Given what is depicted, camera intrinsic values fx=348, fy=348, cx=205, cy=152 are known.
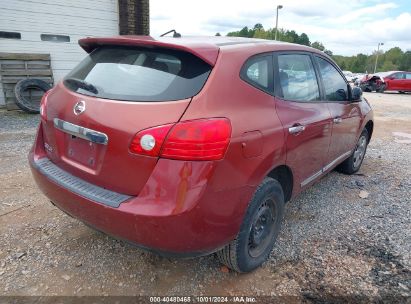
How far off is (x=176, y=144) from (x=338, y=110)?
7.75ft

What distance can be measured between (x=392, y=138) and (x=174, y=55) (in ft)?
23.2

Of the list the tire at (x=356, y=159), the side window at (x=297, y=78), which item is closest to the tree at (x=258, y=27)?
the tire at (x=356, y=159)

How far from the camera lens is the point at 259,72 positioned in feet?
8.30

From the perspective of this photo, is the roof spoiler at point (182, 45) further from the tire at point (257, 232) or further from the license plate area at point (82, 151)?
the tire at point (257, 232)

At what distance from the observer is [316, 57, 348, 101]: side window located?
359 cm

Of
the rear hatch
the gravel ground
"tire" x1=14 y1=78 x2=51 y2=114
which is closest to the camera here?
the rear hatch

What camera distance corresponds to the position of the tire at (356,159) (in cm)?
478

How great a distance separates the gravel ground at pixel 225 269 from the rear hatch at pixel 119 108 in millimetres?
803

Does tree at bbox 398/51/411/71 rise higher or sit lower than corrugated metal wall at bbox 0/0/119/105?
higher

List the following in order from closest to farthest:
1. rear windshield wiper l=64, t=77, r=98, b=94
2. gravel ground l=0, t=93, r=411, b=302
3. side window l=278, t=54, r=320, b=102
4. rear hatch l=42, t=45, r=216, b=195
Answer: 1. rear hatch l=42, t=45, r=216, b=195
2. rear windshield wiper l=64, t=77, r=98, b=94
3. gravel ground l=0, t=93, r=411, b=302
4. side window l=278, t=54, r=320, b=102

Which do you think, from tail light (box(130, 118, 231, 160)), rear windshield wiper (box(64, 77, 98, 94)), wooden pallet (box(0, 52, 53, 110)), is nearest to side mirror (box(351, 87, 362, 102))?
tail light (box(130, 118, 231, 160))

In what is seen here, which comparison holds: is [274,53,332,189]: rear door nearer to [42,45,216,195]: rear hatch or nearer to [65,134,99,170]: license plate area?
[42,45,216,195]: rear hatch

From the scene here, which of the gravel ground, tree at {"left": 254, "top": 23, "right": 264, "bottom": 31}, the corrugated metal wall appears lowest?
the gravel ground

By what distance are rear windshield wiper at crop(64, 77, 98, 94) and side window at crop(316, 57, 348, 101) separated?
230 cm
